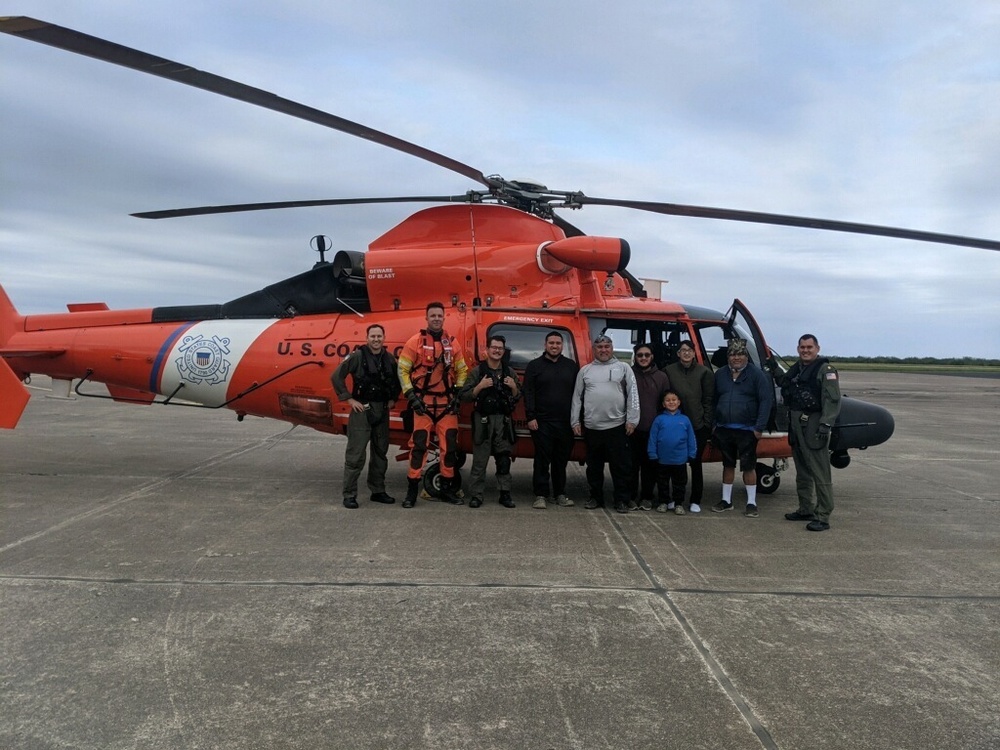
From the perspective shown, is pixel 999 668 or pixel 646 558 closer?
pixel 999 668

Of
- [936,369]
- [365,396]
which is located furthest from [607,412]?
[936,369]

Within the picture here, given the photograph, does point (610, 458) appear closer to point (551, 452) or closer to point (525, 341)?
point (551, 452)

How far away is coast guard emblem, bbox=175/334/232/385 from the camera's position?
7.39 metres

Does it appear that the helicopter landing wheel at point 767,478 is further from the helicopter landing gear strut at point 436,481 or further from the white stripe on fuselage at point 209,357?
the white stripe on fuselage at point 209,357

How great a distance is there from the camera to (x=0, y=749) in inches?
97.1

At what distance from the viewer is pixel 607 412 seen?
20.4ft

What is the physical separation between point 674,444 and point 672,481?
0.47 m

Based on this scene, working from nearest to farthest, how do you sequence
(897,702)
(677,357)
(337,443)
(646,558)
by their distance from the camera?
1. (897,702)
2. (646,558)
3. (677,357)
4. (337,443)

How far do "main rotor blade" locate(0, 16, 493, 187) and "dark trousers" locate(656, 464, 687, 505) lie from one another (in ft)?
12.0

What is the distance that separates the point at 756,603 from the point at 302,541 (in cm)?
320

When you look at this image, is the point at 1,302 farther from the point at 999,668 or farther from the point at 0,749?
the point at 999,668

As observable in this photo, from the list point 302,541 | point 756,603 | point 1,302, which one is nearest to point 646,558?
point 756,603

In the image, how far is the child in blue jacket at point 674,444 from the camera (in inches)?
246

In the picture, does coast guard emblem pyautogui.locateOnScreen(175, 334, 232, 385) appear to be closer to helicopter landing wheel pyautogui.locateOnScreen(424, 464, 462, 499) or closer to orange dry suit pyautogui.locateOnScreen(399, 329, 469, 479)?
orange dry suit pyautogui.locateOnScreen(399, 329, 469, 479)
